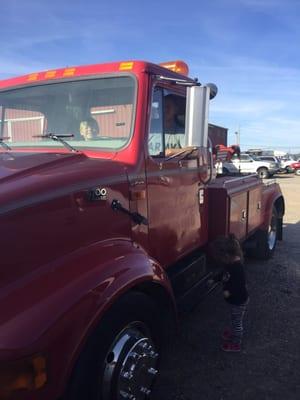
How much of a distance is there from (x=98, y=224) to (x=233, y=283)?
1697mm

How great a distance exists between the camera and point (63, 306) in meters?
2.03

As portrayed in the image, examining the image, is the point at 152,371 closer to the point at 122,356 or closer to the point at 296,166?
the point at 122,356

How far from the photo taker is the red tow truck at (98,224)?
2.00 metres

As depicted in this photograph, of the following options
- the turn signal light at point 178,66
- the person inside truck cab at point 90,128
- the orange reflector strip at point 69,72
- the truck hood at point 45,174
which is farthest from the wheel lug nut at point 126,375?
the turn signal light at point 178,66

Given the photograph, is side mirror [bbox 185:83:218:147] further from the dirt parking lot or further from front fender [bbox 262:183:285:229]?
front fender [bbox 262:183:285:229]

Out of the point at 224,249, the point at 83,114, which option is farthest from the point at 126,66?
the point at 224,249

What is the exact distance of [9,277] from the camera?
79.5 inches

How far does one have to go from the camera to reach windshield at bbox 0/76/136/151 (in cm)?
306

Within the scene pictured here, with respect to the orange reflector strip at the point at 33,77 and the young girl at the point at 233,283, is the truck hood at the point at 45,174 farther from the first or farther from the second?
the young girl at the point at 233,283

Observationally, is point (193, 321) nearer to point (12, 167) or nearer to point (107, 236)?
point (107, 236)

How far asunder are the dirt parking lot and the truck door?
2.84 ft

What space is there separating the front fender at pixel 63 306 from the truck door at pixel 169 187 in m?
0.78

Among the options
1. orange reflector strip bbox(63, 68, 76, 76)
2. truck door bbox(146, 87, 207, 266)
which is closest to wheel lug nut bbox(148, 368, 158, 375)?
truck door bbox(146, 87, 207, 266)

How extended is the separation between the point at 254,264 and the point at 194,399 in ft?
12.2
